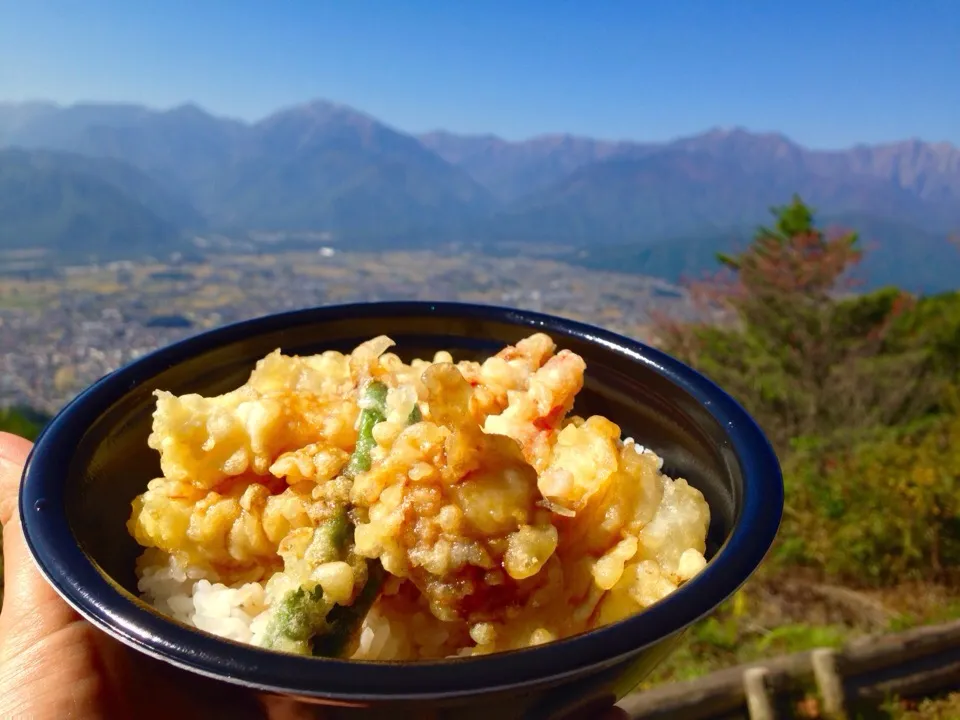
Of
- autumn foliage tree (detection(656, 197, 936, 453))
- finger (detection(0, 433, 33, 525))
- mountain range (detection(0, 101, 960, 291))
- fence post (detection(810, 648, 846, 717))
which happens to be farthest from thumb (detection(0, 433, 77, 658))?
mountain range (detection(0, 101, 960, 291))

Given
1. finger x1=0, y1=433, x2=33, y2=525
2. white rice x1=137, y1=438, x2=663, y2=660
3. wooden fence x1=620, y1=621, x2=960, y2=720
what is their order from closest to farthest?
white rice x1=137, y1=438, x2=663, y2=660
finger x1=0, y1=433, x2=33, y2=525
wooden fence x1=620, y1=621, x2=960, y2=720

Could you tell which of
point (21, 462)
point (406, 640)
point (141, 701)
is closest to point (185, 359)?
point (21, 462)

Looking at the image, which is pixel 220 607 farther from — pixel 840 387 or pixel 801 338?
pixel 801 338

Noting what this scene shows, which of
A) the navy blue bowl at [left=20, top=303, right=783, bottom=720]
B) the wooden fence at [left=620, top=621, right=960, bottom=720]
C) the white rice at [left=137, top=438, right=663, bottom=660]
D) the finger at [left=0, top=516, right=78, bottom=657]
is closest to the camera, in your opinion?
the navy blue bowl at [left=20, top=303, right=783, bottom=720]

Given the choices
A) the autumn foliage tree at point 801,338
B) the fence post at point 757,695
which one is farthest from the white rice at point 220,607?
the autumn foliage tree at point 801,338

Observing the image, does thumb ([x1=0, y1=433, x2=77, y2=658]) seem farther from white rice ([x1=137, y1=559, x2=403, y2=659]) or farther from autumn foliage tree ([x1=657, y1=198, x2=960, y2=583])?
autumn foliage tree ([x1=657, y1=198, x2=960, y2=583])

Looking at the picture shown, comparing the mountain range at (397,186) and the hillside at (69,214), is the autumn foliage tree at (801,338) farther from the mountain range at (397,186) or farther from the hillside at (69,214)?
the hillside at (69,214)

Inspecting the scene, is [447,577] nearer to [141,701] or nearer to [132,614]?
[132,614]
